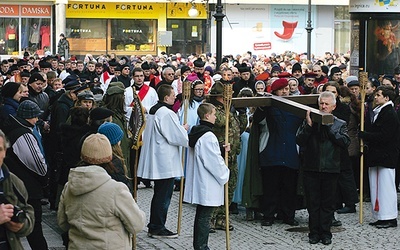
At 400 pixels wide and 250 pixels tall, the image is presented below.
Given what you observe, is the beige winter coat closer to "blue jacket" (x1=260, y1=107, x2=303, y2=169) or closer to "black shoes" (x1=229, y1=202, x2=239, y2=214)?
"blue jacket" (x1=260, y1=107, x2=303, y2=169)

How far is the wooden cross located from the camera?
37.6 feet

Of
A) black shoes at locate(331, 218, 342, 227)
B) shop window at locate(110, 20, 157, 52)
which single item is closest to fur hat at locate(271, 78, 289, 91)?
black shoes at locate(331, 218, 342, 227)

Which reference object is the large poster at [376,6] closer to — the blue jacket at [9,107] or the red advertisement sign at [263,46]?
the blue jacket at [9,107]

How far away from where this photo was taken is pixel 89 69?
24.9m

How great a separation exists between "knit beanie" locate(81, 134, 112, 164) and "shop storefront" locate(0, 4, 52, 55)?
4096 cm

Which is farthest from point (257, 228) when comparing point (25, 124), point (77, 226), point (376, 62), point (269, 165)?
point (376, 62)

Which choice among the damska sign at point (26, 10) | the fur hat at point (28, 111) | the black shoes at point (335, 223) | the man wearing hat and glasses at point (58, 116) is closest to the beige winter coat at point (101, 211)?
the fur hat at point (28, 111)

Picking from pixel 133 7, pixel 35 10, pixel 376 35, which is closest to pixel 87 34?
pixel 133 7

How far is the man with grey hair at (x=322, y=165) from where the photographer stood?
39.1 ft

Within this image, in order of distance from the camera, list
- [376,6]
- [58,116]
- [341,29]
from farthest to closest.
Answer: [341,29] < [376,6] < [58,116]

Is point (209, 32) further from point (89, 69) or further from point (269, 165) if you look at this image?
point (269, 165)

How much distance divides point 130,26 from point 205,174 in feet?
136

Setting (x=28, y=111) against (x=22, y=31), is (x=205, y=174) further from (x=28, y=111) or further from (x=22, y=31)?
(x=22, y=31)

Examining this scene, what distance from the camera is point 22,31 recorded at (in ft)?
160
